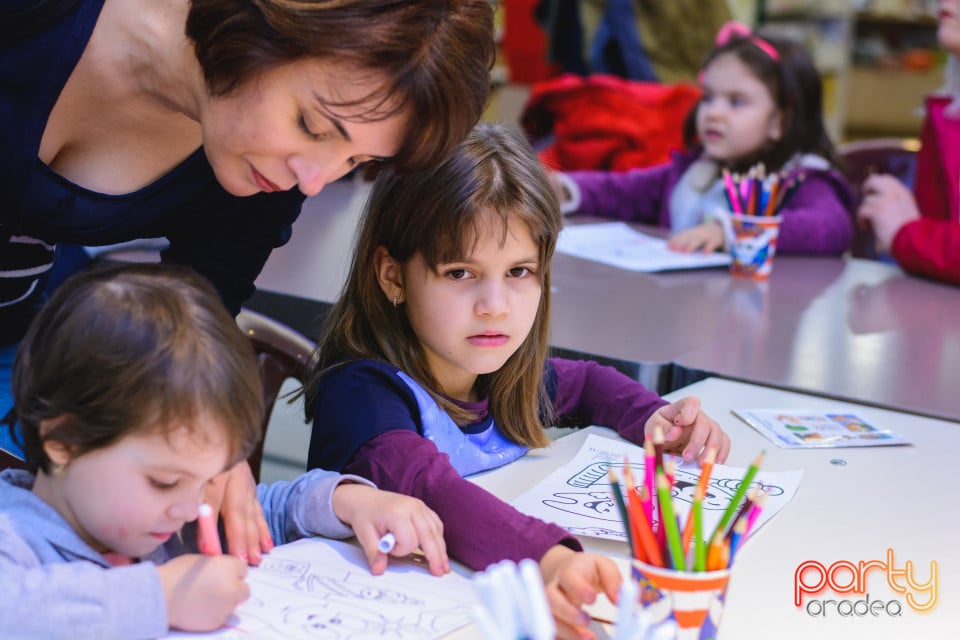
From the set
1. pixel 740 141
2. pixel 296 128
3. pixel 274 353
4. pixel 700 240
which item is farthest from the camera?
pixel 740 141

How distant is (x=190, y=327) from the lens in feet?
2.68

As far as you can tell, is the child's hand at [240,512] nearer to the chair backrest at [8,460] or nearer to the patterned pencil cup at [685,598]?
the chair backrest at [8,460]

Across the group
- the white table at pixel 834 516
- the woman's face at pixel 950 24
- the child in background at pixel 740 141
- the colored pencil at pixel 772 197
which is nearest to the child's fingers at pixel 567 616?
the white table at pixel 834 516

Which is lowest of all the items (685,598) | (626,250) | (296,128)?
(626,250)

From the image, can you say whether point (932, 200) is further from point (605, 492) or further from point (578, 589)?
point (578, 589)

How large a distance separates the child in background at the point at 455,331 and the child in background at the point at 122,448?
0.86 ft

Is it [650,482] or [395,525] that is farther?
[395,525]

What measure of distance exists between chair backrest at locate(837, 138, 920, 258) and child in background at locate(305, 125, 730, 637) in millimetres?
1703

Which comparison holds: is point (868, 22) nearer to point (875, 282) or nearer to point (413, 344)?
point (875, 282)

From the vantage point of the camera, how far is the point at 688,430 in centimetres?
126

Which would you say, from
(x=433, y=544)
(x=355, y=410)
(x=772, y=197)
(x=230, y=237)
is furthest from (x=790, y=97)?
(x=433, y=544)

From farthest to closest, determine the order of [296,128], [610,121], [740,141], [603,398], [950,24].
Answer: [610,121] < [740,141] < [950,24] < [603,398] < [296,128]

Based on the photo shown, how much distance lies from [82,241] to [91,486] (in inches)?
18.3

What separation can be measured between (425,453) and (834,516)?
0.39 meters
